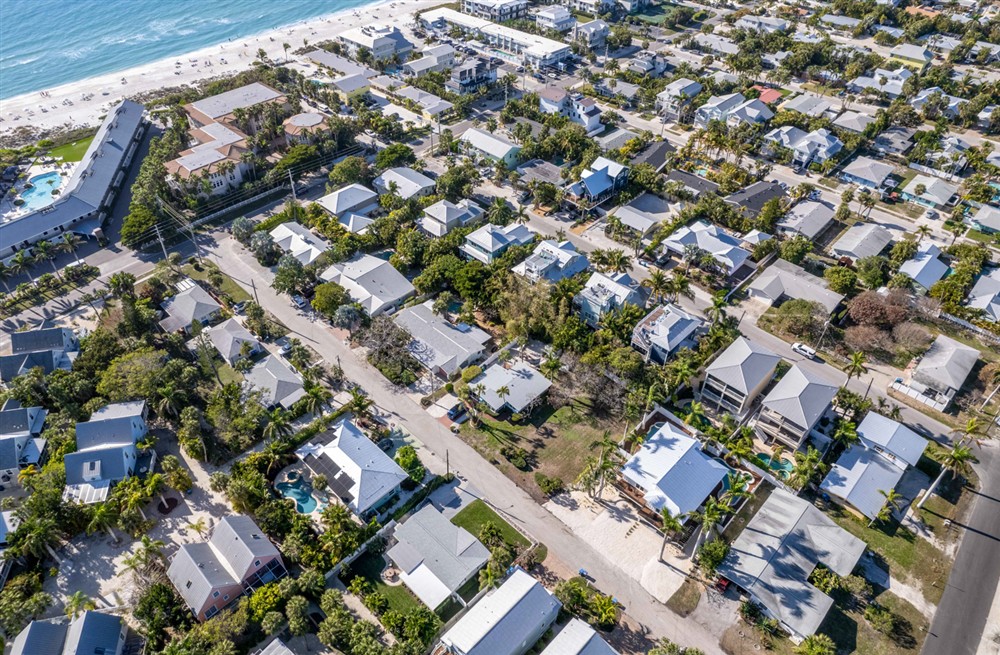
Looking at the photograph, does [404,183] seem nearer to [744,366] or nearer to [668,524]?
[744,366]

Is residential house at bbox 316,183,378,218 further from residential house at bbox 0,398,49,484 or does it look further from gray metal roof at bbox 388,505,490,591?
gray metal roof at bbox 388,505,490,591

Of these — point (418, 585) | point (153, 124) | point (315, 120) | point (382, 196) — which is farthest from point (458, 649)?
point (153, 124)

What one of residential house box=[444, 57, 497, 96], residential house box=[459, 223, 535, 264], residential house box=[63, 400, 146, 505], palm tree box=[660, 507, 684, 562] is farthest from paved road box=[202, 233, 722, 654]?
residential house box=[444, 57, 497, 96]

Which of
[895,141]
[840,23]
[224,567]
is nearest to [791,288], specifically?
[895,141]

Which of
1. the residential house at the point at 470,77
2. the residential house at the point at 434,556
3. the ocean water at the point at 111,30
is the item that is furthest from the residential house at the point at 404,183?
the ocean water at the point at 111,30

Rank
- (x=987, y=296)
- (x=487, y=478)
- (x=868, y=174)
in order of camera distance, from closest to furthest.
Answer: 1. (x=487, y=478)
2. (x=987, y=296)
3. (x=868, y=174)

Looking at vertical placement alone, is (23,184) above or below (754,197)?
below
